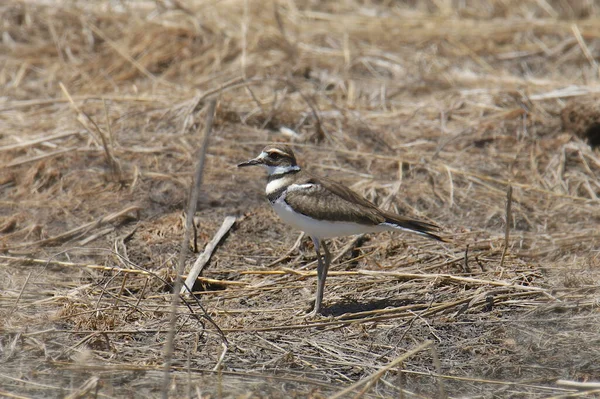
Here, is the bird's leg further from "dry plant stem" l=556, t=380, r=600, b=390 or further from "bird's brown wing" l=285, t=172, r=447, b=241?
"dry plant stem" l=556, t=380, r=600, b=390

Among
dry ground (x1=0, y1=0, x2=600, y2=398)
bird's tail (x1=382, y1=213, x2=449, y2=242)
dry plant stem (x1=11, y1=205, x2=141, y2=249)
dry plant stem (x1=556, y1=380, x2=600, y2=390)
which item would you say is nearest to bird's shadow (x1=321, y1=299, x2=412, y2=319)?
dry ground (x1=0, y1=0, x2=600, y2=398)

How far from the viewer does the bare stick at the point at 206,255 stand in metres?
6.53

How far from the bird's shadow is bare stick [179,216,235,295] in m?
1.02

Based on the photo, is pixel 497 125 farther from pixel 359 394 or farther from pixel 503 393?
pixel 359 394

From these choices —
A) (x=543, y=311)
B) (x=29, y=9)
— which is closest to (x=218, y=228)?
(x=543, y=311)

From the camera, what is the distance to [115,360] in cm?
520

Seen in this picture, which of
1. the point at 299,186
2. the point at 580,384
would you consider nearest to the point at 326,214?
the point at 299,186

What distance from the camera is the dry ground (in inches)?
210

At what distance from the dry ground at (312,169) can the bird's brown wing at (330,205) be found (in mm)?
529

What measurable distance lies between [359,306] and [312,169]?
7.51ft

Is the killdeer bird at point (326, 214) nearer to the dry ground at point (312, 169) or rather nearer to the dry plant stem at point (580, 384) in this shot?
the dry ground at point (312, 169)

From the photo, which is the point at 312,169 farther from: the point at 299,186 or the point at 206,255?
the point at 299,186

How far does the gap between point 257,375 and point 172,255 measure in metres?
2.11

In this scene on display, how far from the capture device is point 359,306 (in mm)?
6176
